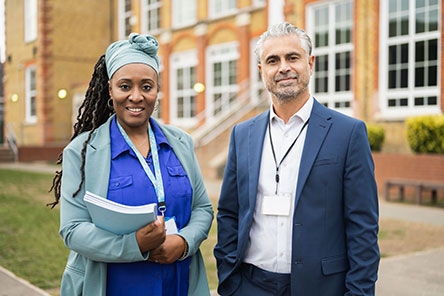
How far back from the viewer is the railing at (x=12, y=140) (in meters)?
24.1

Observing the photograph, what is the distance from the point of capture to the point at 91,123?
8.45ft

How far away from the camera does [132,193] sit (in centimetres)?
223

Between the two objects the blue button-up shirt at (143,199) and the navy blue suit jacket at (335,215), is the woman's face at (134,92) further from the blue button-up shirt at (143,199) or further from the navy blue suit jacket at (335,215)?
the navy blue suit jacket at (335,215)

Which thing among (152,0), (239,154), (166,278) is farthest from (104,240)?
(152,0)

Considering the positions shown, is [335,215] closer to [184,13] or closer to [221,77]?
[221,77]

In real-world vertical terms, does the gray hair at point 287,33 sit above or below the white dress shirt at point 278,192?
above

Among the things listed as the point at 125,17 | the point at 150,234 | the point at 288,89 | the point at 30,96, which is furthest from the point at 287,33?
the point at 30,96

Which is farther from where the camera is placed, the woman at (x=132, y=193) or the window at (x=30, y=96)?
the window at (x=30, y=96)

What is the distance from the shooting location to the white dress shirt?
2420mm

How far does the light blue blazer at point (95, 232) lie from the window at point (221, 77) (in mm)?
16794

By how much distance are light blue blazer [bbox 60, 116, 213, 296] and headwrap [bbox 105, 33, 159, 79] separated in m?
0.33

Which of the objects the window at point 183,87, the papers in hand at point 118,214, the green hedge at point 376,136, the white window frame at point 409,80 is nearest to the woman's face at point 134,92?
the papers in hand at point 118,214

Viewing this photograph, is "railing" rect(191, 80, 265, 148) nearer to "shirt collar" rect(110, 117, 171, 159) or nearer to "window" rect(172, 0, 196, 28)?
"window" rect(172, 0, 196, 28)

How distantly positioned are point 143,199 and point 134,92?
1.70ft
